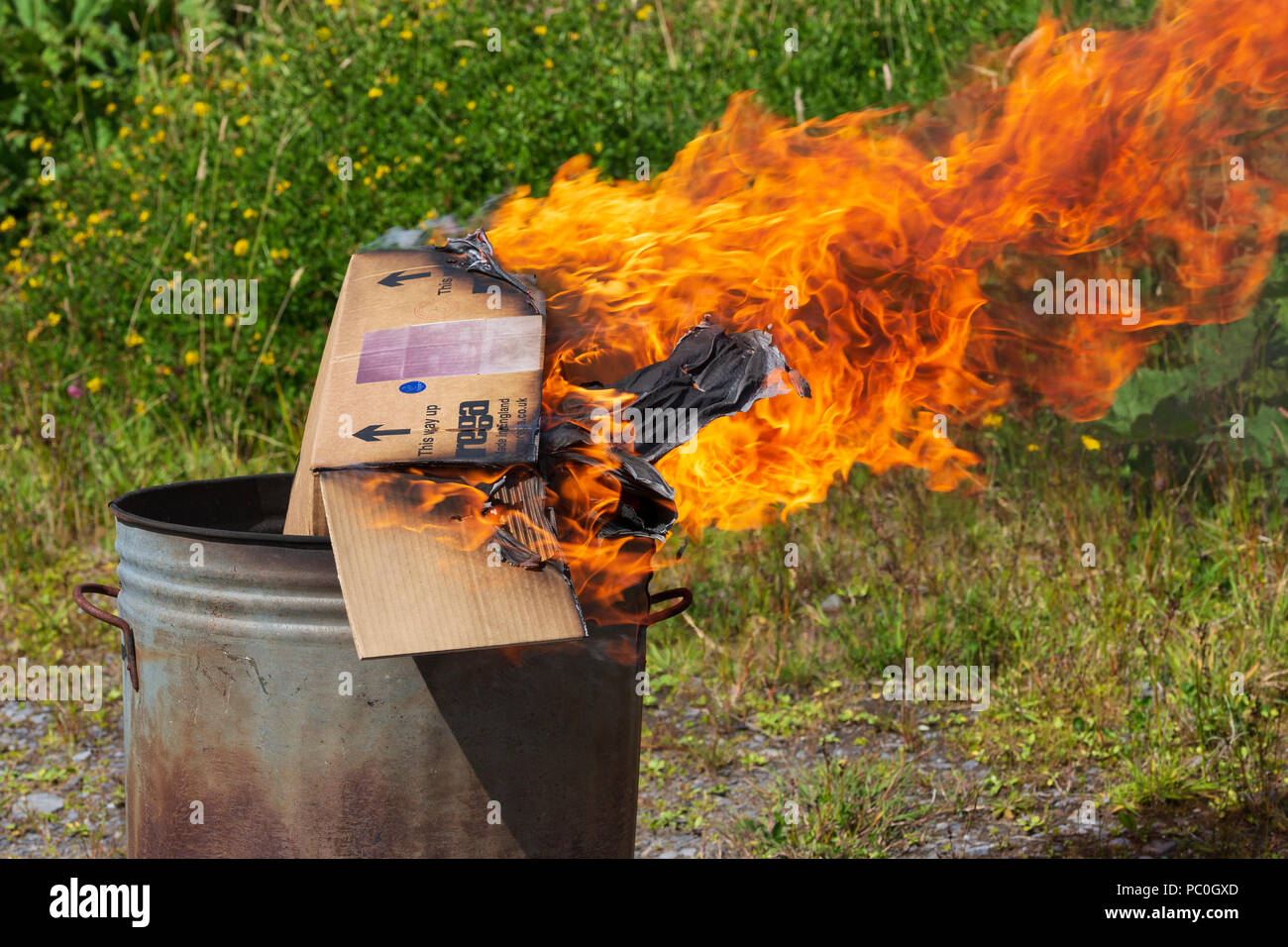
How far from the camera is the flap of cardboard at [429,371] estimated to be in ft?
8.20

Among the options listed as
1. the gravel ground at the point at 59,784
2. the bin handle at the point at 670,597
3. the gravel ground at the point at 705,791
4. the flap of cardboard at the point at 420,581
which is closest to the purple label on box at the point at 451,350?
the flap of cardboard at the point at 420,581

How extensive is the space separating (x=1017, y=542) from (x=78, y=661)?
3.86m

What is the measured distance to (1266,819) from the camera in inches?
147

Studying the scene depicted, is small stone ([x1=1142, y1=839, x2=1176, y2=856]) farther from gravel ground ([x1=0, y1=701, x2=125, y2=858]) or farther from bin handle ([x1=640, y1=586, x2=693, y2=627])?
gravel ground ([x1=0, y1=701, x2=125, y2=858])

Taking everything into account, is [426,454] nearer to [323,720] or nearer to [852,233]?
[323,720]

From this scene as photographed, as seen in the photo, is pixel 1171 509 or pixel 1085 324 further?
pixel 1171 509

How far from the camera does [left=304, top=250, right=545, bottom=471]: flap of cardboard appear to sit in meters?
2.50

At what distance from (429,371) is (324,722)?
2.52ft

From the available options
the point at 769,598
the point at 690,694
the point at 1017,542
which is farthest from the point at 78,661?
the point at 1017,542

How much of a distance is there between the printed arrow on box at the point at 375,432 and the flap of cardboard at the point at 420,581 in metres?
0.08

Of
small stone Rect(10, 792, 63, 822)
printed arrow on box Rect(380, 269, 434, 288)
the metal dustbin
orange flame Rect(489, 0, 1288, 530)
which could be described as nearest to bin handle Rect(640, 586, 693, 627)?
the metal dustbin

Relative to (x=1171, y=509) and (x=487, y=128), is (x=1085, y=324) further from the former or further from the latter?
(x=487, y=128)

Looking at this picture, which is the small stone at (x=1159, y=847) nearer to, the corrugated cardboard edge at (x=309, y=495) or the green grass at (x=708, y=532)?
the green grass at (x=708, y=532)
